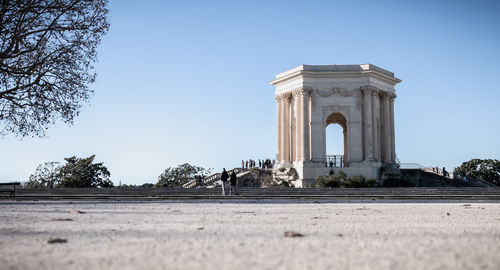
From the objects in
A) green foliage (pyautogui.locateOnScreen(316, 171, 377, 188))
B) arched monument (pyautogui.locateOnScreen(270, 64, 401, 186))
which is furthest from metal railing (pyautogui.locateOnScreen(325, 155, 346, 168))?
green foliage (pyautogui.locateOnScreen(316, 171, 377, 188))

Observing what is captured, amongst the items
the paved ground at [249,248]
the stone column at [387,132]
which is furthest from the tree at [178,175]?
the paved ground at [249,248]

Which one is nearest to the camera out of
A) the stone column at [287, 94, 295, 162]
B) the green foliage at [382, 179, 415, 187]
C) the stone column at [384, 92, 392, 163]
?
the green foliage at [382, 179, 415, 187]

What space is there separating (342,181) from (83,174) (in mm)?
24130

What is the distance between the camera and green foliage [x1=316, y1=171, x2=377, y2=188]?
42.7m

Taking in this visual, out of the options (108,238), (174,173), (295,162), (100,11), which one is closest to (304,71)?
(295,162)

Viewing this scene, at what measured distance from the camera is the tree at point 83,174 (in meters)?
45.4

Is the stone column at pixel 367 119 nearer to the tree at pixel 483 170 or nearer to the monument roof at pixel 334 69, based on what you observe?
the monument roof at pixel 334 69

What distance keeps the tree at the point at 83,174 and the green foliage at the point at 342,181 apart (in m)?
20.4

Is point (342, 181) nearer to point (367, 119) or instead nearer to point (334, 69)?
point (367, 119)

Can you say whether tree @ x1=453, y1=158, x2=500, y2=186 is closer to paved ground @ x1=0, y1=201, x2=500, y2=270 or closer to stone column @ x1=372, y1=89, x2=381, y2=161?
stone column @ x1=372, y1=89, x2=381, y2=161

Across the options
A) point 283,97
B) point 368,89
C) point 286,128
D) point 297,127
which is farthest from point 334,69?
point 286,128

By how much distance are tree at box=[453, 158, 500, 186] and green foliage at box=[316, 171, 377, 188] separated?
23033 mm

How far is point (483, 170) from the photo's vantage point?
62.2 metres

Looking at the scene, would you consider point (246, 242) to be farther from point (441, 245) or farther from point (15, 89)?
point (15, 89)
